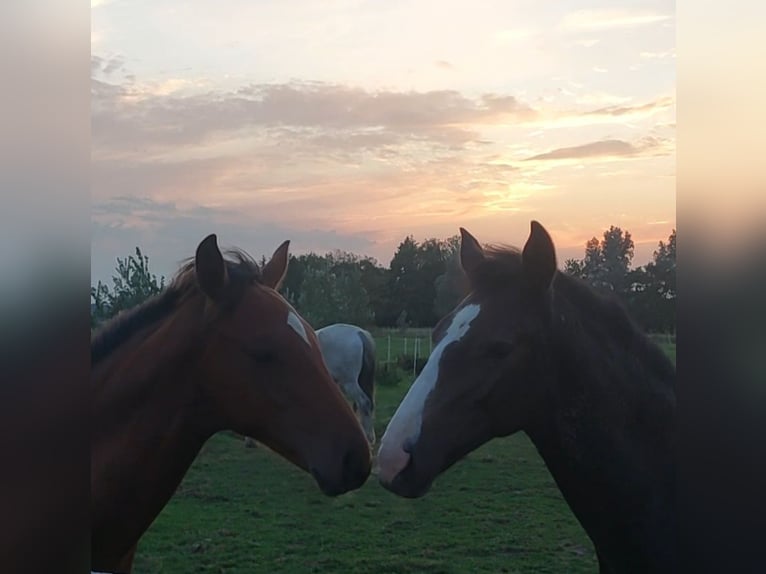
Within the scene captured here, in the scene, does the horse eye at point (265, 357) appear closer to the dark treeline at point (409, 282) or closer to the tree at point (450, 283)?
the dark treeline at point (409, 282)

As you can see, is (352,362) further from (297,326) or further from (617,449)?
(617,449)

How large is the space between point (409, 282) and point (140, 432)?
0.95 metres

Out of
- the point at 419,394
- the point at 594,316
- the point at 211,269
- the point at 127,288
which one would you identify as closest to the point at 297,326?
the point at 211,269

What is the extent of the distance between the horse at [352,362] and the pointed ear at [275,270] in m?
0.20

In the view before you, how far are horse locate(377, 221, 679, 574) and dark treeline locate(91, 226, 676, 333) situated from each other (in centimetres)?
8

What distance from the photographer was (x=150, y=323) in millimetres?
2436

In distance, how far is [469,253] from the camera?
→ 2232 millimetres

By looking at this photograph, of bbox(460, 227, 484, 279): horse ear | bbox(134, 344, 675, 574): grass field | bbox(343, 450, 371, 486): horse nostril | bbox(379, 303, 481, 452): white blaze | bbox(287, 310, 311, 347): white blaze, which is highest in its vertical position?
bbox(460, 227, 484, 279): horse ear

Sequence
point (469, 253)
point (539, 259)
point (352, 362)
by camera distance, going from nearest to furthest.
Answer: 1. point (539, 259)
2. point (469, 253)
3. point (352, 362)

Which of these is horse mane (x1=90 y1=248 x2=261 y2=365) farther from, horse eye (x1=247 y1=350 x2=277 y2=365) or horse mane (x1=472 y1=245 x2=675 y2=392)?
horse mane (x1=472 y1=245 x2=675 y2=392)

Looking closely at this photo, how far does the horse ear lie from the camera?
2.21 m

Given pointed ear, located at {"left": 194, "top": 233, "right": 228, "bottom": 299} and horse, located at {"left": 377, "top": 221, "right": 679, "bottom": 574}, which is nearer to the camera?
horse, located at {"left": 377, "top": 221, "right": 679, "bottom": 574}

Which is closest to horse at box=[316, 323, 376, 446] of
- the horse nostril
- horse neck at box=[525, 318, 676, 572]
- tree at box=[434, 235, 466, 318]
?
→ the horse nostril

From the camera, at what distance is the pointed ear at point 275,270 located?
2.37 metres
